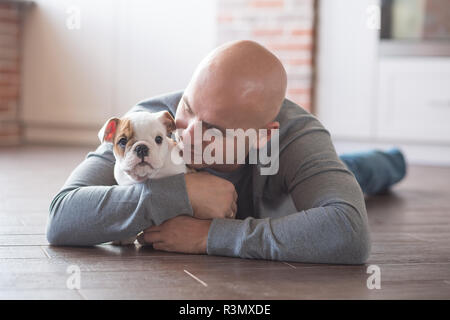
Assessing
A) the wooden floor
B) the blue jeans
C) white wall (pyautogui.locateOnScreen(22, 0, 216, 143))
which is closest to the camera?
the wooden floor

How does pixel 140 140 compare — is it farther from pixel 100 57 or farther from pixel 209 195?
pixel 100 57

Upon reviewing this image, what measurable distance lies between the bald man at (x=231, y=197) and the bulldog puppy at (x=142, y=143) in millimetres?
29

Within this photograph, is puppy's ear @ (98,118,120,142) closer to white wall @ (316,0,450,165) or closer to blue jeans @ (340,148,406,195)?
blue jeans @ (340,148,406,195)

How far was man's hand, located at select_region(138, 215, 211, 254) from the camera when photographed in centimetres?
115

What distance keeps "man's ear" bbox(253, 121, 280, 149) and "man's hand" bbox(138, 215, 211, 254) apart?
0.17 meters

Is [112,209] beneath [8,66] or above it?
beneath

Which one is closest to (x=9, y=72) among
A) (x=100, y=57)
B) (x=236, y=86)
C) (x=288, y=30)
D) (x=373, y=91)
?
(x=100, y=57)

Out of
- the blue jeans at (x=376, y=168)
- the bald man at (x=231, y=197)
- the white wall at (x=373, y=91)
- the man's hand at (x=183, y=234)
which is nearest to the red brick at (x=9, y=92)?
the white wall at (x=373, y=91)

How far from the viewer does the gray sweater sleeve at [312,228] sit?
3.59 feet

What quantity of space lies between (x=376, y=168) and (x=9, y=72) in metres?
2.72

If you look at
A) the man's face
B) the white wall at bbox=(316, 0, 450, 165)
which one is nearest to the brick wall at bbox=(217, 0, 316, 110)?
the white wall at bbox=(316, 0, 450, 165)

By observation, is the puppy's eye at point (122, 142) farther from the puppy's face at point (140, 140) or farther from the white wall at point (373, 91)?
the white wall at point (373, 91)

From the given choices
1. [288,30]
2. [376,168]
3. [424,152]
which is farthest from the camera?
[288,30]

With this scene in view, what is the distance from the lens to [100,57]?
4.10 metres
